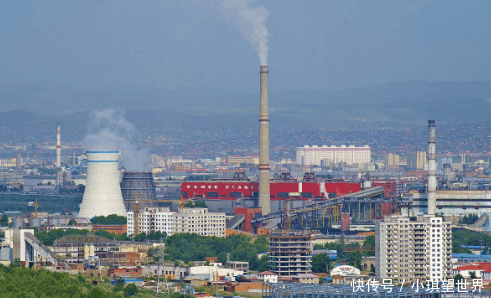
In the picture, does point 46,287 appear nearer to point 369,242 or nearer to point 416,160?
point 369,242

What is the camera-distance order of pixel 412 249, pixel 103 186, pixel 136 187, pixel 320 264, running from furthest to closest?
pixel 136 187
pixel 103 186
pixel 320 264
pixel 412 249

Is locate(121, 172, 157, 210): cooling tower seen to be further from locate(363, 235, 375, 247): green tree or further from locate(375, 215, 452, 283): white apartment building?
locate(375, 215, 452, 283): white apartment building

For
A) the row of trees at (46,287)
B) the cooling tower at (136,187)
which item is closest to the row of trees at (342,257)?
the row of trees at (46,287)

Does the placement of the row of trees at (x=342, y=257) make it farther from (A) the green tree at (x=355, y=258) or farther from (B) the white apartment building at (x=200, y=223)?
(B) the white apartment building at (x=200, y=223)

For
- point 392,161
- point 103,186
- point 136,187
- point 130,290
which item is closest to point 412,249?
point 130,290

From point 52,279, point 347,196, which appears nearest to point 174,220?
point 347,196

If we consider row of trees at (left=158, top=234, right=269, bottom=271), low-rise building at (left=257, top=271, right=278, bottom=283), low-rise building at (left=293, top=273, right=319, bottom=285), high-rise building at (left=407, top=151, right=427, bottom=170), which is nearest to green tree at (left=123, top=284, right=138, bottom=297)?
low-rise building at (left=257, top=271, right=278, bottom=283)

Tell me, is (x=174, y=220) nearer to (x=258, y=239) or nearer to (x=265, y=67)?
(x=258, y=239)
